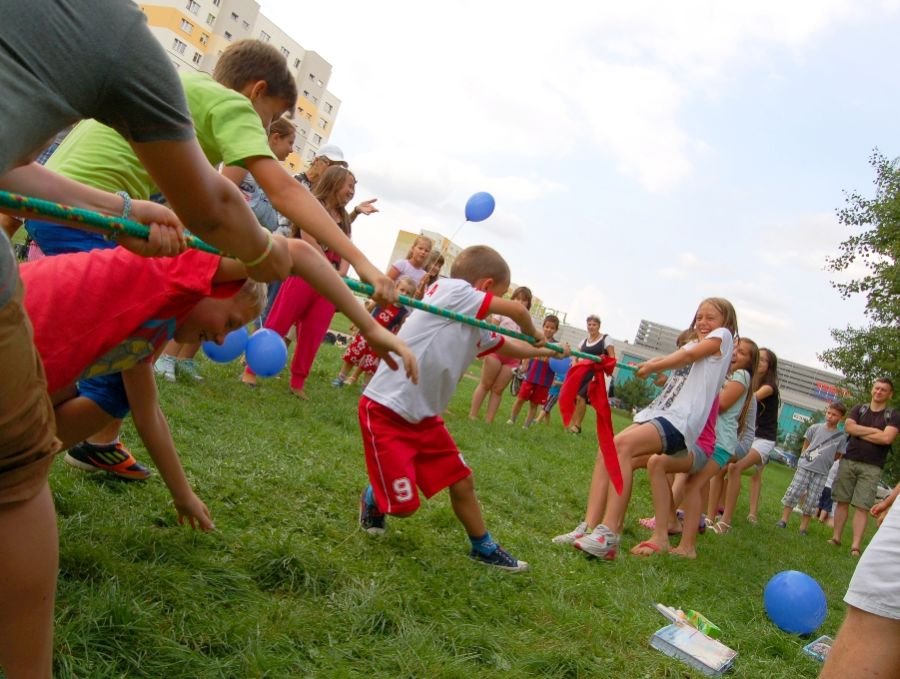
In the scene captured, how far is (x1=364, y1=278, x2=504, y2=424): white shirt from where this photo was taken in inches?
153

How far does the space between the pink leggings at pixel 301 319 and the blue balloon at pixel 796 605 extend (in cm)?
455

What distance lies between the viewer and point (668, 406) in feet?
17.9

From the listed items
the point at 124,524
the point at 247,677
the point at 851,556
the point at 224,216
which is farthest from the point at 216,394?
the point at 851,556

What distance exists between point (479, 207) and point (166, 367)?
378 centimetres

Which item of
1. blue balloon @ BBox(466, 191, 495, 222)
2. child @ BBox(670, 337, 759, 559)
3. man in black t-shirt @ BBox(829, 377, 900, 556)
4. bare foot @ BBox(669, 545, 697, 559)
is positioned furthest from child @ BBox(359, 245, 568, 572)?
man in black t-shirt @ BBox(829, 377, 900, 556)

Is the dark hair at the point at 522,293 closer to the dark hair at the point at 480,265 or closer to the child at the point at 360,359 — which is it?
the child at the point at 360,359

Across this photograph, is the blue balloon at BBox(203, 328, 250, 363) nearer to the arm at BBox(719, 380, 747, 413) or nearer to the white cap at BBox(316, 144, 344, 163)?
the white cap at BBox(316, 144, 344, 163)

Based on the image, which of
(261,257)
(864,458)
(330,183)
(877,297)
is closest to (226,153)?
(261,257)

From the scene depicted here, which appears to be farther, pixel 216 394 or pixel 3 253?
pixel 216 394

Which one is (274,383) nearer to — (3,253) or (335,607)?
(335,607)

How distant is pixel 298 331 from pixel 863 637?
19.4ft

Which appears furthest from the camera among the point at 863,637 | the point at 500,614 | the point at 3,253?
the point at 500,614

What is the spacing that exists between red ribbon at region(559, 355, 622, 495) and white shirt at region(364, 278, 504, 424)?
3.07ft

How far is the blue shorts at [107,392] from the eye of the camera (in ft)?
9.76
